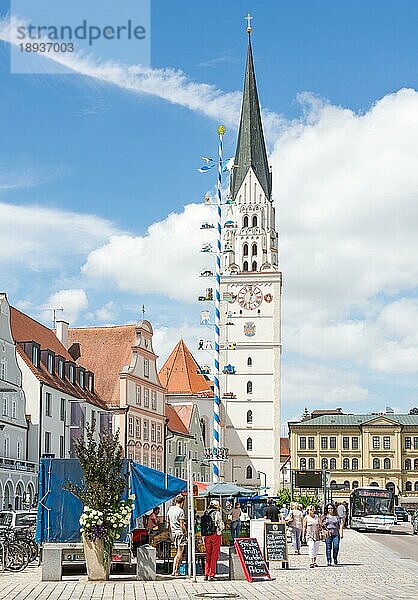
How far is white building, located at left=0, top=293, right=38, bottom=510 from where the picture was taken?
5350 cm

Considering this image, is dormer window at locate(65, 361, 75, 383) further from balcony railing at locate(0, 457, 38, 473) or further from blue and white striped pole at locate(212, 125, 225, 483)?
blue and white striped pole at locate(212, 125, 225, 483)

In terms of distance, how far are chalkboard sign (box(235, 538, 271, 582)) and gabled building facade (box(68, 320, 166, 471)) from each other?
49.8 meters

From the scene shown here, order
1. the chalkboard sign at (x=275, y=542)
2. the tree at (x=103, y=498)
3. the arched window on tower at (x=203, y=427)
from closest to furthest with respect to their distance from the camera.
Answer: the tree at (x=103, y=498) → the chalkboard sign at (x=275, y=542) → the arched window on tower at (x=203, y=427)

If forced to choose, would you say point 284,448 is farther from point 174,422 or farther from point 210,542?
point 210,542

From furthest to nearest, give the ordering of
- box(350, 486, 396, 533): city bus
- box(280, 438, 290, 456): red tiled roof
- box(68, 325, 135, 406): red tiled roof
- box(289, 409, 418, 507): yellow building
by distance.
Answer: box(280, 438, 290, 456): red tiled roof < box(289, 409, 418, 507): yellow building < box(68, 325, 135, 406): red tiled roof < box(350, 486, 396, 533): city bus

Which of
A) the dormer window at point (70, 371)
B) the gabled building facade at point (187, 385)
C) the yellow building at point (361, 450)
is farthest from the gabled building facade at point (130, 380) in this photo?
the yellow building at point (361, 450)

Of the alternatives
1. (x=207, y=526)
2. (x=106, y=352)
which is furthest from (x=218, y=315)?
(x=106, y=352)

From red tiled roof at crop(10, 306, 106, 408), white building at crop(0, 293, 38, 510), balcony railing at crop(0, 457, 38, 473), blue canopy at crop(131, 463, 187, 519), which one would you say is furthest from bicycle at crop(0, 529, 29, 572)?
red tiled roof at crop(10, 306, 106, 408)

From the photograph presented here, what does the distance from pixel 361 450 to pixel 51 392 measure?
7682 cm

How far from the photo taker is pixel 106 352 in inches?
3091

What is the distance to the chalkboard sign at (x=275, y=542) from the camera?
27.3m

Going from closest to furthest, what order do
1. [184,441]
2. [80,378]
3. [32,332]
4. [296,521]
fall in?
[296,521] → [32,332] → [80,378] → [184,441]

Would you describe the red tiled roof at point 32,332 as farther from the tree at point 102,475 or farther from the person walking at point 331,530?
the tree at point 102,475

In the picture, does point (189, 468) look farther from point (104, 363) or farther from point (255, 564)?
point (104, 363)
